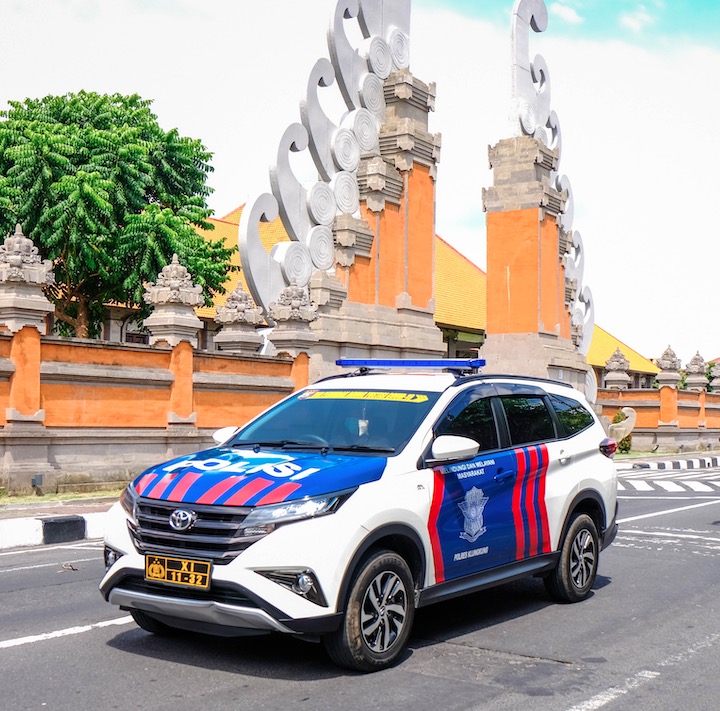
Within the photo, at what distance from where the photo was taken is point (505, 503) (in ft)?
22.9

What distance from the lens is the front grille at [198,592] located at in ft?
17.6

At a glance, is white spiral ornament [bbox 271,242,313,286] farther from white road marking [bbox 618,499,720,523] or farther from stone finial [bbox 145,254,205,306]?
white road marking [bbox 618,499,720,523]

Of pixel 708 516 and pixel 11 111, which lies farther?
pixel 11 111

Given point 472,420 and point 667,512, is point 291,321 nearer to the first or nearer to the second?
point 667,512

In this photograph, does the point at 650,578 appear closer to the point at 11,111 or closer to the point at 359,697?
the point at 359,697

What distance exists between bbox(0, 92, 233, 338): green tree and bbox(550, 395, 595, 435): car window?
61.8 feet

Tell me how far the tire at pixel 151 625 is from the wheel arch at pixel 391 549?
1.49 meters

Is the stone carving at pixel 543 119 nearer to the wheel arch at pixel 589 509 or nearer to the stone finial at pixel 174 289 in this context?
the stone finial at pixel 174 289

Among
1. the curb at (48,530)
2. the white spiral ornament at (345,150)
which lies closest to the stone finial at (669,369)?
the white spiral ornament at (345,150)

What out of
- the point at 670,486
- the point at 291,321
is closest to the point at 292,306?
the point at 291,321

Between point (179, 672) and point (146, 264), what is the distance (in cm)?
2176

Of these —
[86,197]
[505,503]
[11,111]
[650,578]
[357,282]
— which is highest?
[11,111]

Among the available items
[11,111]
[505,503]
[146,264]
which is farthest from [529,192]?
[505,503]

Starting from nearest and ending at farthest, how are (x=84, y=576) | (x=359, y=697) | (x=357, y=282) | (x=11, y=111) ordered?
1. (x=359, y=697)
2. (x=84, y=576)
3. (x=357, y=282)
4. (x=11, y=111)
